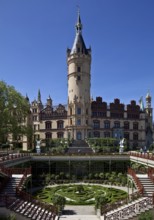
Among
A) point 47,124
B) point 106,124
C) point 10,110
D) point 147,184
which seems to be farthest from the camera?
point 47,124

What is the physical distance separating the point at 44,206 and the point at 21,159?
1822cm

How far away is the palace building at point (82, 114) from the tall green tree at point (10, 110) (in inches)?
1103

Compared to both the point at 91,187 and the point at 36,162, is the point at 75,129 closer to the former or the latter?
the point at 36,162

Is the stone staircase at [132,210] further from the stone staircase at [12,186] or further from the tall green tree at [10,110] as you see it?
the tall green tree at [10,110]

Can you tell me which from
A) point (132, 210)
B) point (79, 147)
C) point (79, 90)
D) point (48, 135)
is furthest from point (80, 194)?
point (48, 135)

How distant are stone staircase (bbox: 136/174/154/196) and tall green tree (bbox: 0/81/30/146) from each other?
30.5 m

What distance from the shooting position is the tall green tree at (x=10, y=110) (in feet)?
169

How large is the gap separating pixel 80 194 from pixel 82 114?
49580 millimetres

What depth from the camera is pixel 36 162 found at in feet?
157

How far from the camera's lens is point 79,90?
8488 cm

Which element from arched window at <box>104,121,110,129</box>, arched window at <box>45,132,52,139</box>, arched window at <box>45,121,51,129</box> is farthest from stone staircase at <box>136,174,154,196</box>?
arched window at <box>45,121,51,129</box>

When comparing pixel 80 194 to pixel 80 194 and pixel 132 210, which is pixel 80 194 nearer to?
pixel 80 194

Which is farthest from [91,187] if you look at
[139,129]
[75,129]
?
[139,129]

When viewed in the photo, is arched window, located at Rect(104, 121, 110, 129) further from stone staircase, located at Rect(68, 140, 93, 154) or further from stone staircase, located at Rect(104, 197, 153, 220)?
stone staircase, located at Rect(104, 197, 153, 220)
